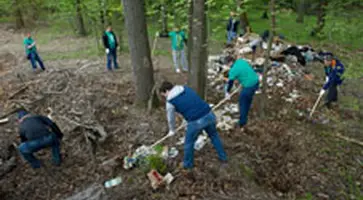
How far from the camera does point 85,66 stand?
411 inches

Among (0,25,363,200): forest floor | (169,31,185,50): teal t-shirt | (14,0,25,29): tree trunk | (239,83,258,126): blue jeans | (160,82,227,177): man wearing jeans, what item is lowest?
(0,25,363,200): forest floor

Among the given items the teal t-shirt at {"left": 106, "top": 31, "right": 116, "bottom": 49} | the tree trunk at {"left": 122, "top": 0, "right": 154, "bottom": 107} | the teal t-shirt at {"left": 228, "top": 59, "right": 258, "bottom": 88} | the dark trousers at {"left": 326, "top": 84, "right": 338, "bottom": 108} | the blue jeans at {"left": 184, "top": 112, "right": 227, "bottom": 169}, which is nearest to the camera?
the blue jeans at {"left": 184, "top": 112, "right": 227, "bottom": 169}

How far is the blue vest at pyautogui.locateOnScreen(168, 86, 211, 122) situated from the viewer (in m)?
4.11

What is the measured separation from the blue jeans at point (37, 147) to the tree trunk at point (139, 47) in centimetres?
239

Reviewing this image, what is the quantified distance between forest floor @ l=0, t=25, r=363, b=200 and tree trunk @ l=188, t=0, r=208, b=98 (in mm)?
1108

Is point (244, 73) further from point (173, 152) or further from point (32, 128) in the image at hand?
point (32, 128)

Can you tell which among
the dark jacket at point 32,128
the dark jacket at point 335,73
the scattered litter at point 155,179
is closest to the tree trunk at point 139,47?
the dark jacket at point 32,128

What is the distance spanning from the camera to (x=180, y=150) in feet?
17.1

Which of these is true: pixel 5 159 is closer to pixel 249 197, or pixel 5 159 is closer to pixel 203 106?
pixel 203 106

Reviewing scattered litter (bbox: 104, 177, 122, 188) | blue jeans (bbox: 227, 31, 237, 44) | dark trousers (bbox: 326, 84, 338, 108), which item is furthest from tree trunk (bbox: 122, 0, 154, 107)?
blue jeans (bbox: 227, 31, 237, 44)

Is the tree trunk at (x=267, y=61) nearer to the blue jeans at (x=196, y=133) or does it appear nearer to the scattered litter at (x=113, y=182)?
the blue jeans at (x=196, y=133)

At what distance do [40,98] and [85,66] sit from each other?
3511 mm

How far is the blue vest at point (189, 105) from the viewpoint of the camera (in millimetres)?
4105

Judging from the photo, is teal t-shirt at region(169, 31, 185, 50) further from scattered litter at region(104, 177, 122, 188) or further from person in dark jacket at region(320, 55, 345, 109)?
scattered litter at region(104, 177, 122, 188)
